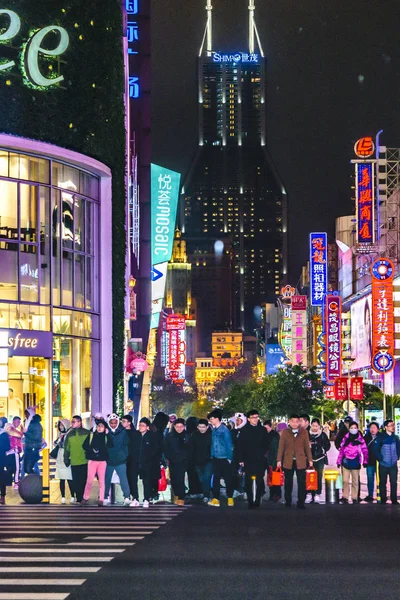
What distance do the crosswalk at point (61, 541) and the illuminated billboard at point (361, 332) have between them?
254 feet

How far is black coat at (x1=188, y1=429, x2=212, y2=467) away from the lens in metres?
21.8

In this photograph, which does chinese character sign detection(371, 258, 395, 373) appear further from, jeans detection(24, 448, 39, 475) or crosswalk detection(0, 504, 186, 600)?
crosswalk detection(0, 504, 186, 600)

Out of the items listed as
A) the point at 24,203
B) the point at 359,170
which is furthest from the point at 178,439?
the point at 359,170

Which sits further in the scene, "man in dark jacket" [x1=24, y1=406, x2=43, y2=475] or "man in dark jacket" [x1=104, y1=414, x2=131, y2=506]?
"man in dark jacket" [x1=24, y1=406, x2=43, y2=475]

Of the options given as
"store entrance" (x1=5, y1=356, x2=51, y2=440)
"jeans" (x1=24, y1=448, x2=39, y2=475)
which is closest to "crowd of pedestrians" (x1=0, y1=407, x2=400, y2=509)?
"jeans" (x1=24, y1=448, x2=39, y2=475)

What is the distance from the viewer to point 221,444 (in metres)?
21.8

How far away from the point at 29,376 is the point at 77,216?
17.2 feet

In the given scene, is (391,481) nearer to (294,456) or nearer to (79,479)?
(294,456)

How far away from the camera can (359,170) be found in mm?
68938

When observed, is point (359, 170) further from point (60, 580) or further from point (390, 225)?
point (60, 580)

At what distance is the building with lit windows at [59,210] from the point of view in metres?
31.4

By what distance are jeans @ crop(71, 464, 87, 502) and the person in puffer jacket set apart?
5732 millimetres

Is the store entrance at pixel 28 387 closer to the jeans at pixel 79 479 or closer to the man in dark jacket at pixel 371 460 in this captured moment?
the jeans at pixel 79 479

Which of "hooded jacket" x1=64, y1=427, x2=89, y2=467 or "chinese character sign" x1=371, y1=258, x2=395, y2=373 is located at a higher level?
"chinese character sign" x1=371, y1=258, x2=395, y2=373
